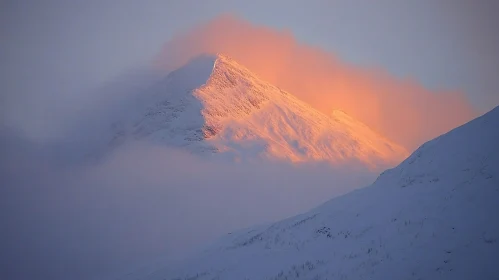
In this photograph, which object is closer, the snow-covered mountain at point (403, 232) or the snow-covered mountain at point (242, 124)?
the snow-covered mountain at point (403, 232)

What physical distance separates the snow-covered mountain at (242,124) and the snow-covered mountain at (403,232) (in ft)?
358

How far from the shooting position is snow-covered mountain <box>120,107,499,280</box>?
14.1m

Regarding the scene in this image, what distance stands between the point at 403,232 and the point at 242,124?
13486 cm

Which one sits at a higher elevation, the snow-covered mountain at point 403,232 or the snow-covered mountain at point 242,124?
the snow-covered mountain at point 242,124

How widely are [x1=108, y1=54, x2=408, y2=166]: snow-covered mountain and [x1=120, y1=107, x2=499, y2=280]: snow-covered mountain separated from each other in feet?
358

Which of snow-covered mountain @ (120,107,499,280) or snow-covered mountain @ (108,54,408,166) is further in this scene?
snow-covered mountain @ (108,54,408,166)

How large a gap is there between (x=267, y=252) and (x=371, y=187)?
9237 millimetres

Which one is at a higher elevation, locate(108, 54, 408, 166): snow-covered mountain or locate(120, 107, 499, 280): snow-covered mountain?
locate(108, 54, 408, 166): snow-covered mountain

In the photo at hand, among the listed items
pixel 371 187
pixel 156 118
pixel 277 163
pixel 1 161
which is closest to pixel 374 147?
pixel 277 163

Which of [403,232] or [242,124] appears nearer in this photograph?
[403,232]

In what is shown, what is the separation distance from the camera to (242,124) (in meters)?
151

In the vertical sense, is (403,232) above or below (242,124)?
below

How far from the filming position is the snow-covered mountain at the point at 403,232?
554 inches

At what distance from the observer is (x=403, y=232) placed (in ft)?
55.1
